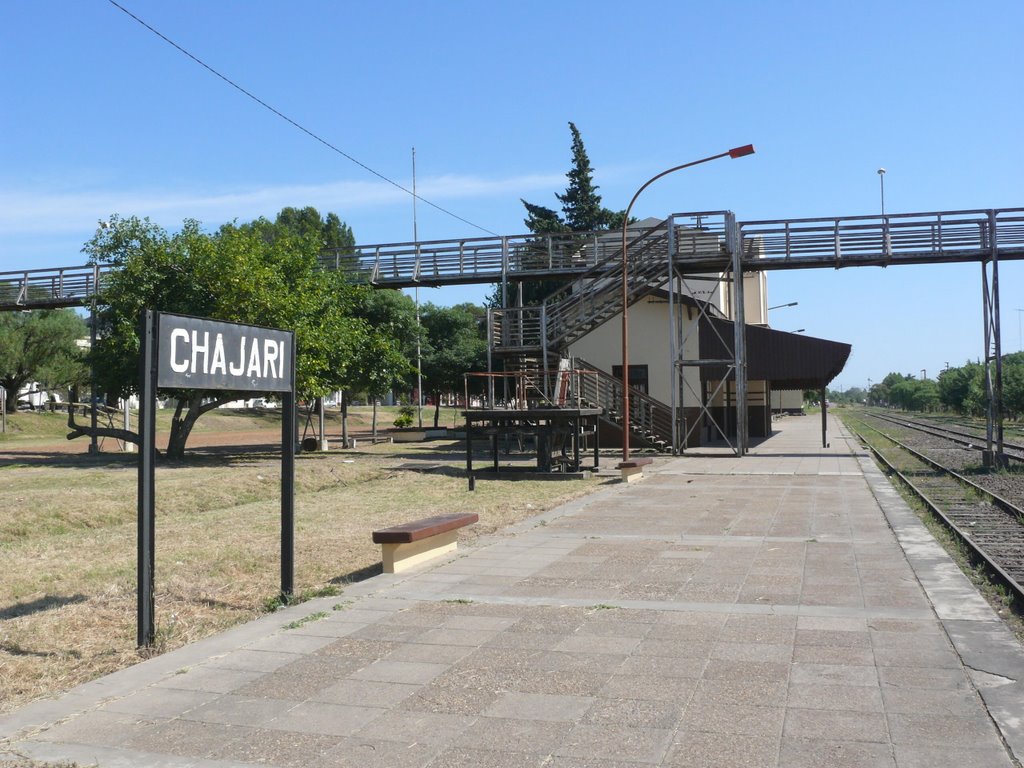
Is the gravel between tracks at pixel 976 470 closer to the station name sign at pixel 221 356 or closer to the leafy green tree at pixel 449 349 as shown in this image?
the station name sign at pixel 221 356

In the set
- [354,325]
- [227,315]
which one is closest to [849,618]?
[227,315]

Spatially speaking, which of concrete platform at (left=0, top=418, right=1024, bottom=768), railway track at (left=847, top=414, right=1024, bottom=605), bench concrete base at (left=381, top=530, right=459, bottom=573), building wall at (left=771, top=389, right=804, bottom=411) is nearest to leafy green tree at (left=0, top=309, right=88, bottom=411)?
railway track at (left=847, top=414, right=1024, bottom=605)

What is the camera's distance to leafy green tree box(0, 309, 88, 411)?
5225 centimetres

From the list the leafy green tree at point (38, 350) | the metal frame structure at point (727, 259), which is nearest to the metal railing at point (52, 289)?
the metal frame structure at point (727, 259)

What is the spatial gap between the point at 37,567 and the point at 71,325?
49.7 meters

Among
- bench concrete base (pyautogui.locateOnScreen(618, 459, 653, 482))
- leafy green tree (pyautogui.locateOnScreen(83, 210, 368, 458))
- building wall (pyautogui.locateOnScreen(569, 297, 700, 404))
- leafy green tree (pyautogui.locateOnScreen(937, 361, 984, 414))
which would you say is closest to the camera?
bench concrete base (pyautogui.locateOnScreen(618, 459, 653, 482))

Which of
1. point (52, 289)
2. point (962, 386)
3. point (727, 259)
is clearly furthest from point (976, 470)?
point (962, 386)

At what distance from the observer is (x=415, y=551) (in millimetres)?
9609

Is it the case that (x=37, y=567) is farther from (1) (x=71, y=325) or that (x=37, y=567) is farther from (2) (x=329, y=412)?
(2) (x=329, y=412)

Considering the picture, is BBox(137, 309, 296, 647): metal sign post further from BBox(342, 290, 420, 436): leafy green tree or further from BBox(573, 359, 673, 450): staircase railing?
BBox(573, 359, 673, 450): staircase railing

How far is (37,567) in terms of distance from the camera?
994 cm

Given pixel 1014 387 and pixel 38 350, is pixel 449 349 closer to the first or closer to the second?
pixel 38 350

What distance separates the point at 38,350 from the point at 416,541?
1994 inches

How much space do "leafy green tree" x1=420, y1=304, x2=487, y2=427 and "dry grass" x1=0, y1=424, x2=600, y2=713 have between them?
26355mm
